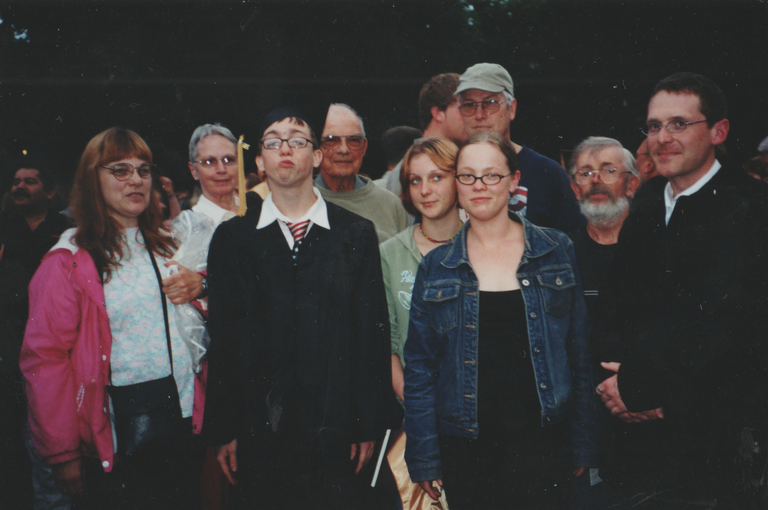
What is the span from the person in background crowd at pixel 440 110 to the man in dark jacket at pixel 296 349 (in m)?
0.83

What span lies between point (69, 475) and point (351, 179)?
2.52 meters

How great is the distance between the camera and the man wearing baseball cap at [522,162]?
3740mm

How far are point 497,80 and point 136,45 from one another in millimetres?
2421

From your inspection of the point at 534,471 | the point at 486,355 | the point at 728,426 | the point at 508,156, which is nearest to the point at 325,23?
the point at 508,156

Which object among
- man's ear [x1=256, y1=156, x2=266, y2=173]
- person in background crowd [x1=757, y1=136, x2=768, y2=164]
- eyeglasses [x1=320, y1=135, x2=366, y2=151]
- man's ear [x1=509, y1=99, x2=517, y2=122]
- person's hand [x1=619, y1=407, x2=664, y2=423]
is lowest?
person's hand [x1=619, y1=407, x2=664, y2=423]

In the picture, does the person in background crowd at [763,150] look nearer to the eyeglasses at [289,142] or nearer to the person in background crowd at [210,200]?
the eyeglasses at [289,142]

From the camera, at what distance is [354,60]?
3969 mm

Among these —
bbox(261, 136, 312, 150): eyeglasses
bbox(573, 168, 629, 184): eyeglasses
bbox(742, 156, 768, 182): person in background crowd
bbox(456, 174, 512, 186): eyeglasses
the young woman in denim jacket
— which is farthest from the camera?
bbox(573, 168, 629, 184): eyeglasses

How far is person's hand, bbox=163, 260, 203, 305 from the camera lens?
3.56 m

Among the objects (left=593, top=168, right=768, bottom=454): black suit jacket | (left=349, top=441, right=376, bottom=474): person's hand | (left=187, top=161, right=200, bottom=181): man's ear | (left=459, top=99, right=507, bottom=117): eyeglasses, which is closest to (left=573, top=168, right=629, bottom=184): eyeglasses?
(left=593, top=168, right=768, bottom=454): black suit jacket

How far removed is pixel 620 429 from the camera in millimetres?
3580

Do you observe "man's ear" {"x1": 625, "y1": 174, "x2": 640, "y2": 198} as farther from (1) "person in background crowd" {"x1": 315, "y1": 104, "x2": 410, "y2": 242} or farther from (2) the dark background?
(1) "person in background crowd" {"x1": 315, "y1": 104, "x2": 410, "y2": 242}

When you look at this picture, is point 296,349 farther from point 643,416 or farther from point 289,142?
point 643,416

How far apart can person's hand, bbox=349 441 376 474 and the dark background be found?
6.39ft
